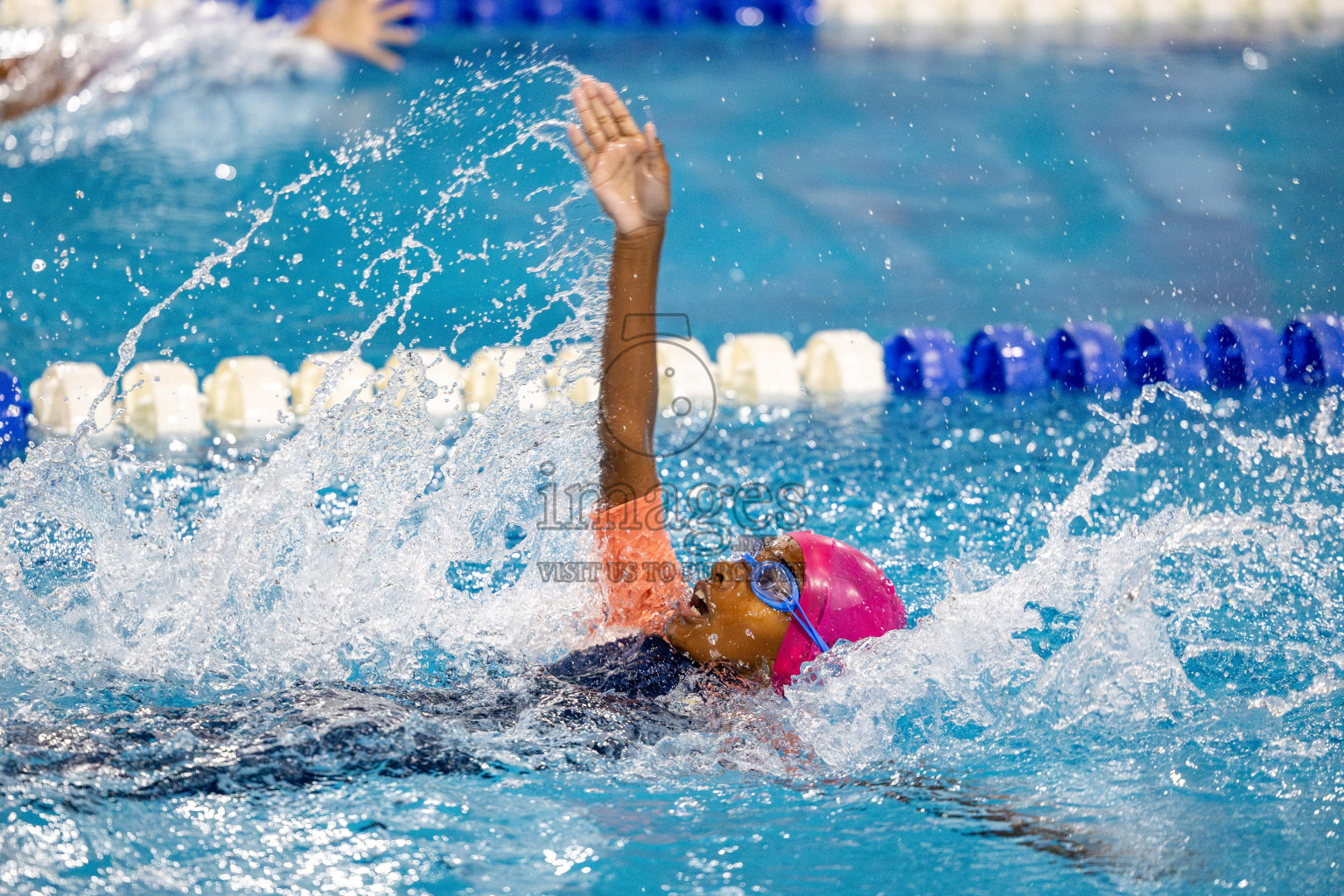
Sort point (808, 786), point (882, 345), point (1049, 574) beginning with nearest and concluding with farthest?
point (808, 786) → point (1049, 574) → point (882, 345)

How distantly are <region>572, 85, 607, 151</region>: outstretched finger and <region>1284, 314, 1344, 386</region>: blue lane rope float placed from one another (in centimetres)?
325

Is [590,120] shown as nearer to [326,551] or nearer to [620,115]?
[620,115]

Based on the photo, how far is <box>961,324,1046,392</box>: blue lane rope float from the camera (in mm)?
4422

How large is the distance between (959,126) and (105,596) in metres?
5.61

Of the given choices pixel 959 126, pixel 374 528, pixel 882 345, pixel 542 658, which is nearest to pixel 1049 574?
pixel 542 658

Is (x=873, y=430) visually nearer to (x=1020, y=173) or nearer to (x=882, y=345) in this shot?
(x=882, y=345)

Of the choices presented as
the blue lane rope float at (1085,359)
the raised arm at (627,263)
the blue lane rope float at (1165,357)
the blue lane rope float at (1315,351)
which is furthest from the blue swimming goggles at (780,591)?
the blue lane rope float at (1315,351)

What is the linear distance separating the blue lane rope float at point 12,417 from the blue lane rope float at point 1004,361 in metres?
3.06

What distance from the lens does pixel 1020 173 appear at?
255 inches

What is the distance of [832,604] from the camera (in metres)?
2.03

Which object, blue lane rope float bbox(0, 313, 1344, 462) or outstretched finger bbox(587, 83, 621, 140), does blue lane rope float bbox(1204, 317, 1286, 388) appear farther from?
outstretched finger bbox(587, 83, 621, 140)

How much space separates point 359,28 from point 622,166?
17.7 feet

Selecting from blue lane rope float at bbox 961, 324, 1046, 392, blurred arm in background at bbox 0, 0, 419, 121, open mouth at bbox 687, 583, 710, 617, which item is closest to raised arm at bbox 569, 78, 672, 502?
open mouth at bbox 687, 583, 710, 617

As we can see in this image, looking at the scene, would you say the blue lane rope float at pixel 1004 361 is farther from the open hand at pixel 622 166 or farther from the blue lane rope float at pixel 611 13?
the blue lane rope float at pixel 611 13
